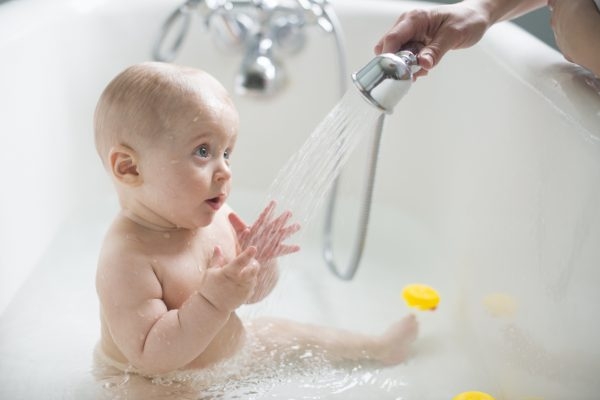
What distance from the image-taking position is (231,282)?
0.92 metres

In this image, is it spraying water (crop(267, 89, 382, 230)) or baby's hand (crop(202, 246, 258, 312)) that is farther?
spraying water (crop(267, 89, 382, 230))

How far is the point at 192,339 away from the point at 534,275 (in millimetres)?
453

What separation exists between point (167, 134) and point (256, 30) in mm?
673

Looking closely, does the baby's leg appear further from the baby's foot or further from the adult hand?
the adult hand

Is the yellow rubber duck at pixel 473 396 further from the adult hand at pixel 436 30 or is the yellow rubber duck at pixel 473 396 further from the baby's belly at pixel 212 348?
the adult hand at pixel 436 30

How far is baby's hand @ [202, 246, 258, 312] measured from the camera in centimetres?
91

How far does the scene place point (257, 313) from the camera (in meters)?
1.20

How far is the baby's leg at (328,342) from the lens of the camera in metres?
1.15

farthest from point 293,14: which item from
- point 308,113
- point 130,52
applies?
point 130,52

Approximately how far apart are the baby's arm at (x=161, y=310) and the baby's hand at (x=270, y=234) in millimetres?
99

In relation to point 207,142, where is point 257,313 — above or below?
below

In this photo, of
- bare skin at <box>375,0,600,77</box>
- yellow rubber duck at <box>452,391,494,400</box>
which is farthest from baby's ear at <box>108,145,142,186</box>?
yellow rubber duck at <box>452,391,494,400</box>

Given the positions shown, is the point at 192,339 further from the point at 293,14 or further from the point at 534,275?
the point at 293,14

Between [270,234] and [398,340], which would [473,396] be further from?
[270,234]
